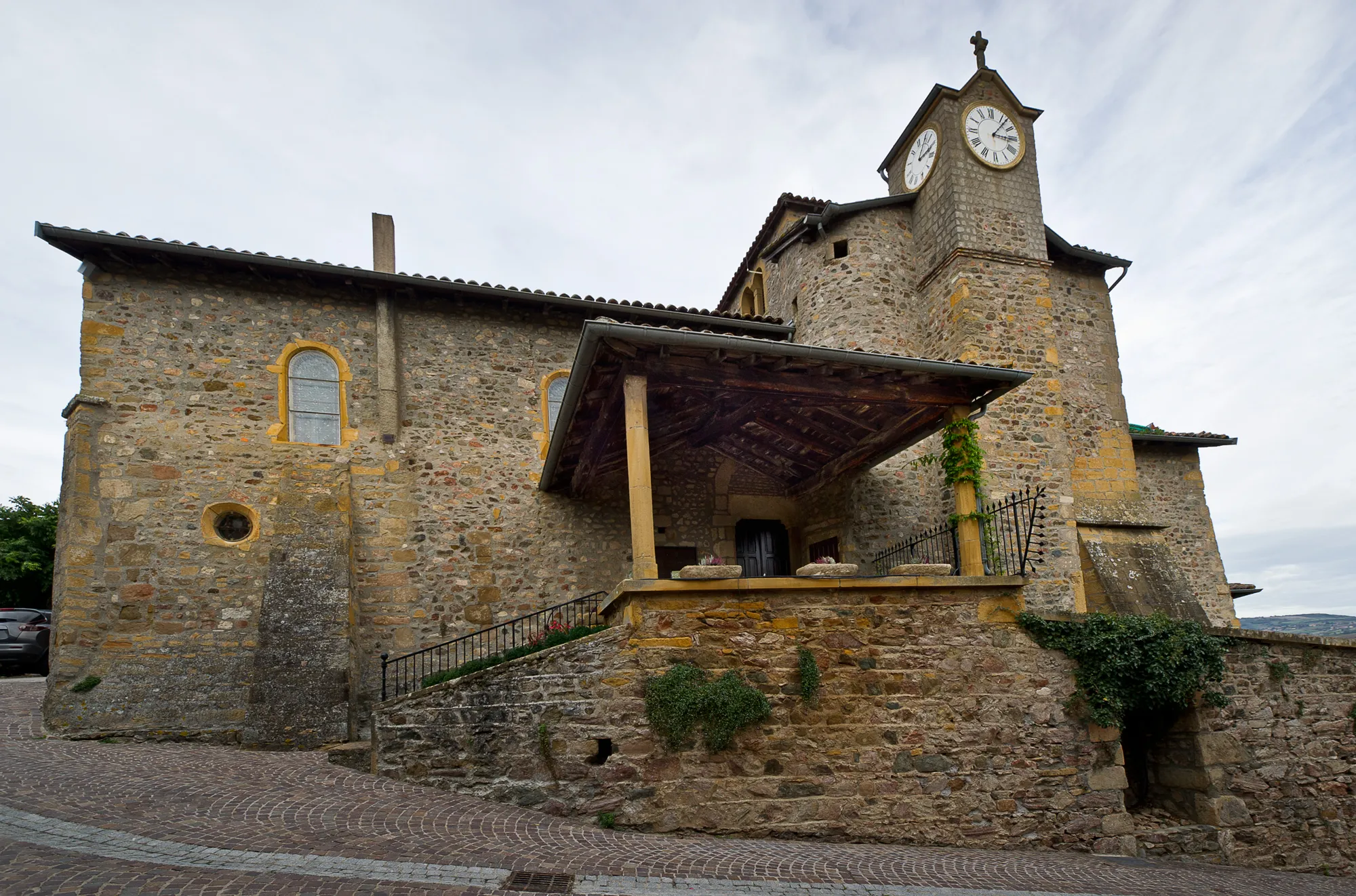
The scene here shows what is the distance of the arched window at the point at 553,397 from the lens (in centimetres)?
1217

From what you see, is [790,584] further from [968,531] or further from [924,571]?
[968,531]

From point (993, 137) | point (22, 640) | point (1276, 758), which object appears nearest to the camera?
point (1276, 758)

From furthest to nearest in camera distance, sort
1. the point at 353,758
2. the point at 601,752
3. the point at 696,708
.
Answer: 1. the point at 353,758
2. the point at 601,752
3. the point at 696,708

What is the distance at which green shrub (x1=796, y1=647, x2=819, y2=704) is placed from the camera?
6953mm

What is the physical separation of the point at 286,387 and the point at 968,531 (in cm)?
935

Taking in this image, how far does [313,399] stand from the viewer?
1112 cm

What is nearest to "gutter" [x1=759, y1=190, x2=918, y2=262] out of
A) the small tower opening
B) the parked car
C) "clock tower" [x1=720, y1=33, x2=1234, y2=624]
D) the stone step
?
"clock tower" [x1=720, y1=33, x2=1234, y2=624]

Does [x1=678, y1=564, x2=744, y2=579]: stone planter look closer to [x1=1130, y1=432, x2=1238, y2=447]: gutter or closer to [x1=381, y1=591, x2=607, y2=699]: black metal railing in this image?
[x1=381, y1=591, x2=607, y2=699]: black metal railing

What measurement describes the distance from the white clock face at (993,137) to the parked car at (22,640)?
18.0 metres

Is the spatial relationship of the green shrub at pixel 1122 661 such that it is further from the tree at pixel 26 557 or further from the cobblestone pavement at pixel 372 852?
the tree at pixel 26 557

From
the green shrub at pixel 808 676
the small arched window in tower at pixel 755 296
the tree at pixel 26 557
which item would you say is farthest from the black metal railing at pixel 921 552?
the tree at pixel 26 557

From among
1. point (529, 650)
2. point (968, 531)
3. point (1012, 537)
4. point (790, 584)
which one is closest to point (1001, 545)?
point (1012, 537)

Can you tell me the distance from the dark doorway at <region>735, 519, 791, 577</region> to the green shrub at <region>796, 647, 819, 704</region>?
5357mm

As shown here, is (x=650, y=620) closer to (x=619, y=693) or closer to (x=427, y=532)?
(x=619, y=693)
